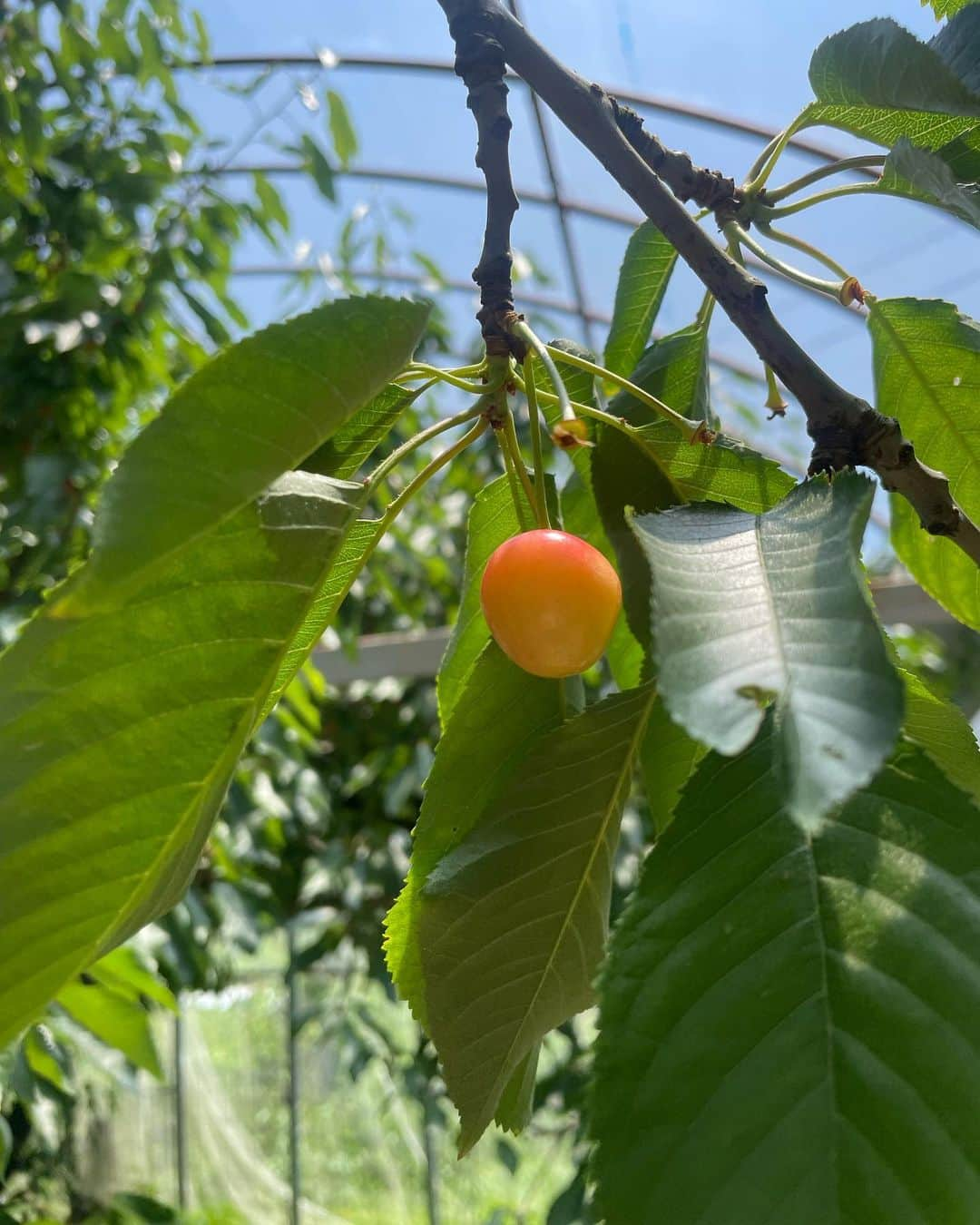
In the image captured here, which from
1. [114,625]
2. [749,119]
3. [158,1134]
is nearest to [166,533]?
[114,625]

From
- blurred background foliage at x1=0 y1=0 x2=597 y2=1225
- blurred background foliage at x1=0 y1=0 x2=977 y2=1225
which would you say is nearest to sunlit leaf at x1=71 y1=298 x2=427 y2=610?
blurred background foliage at x1=0 y1=0 x2=977 y2=1225

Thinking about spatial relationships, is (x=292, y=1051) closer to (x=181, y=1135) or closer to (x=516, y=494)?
(x=181, y=1135)

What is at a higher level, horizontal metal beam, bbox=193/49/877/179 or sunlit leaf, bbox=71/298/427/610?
horizontal metal beam, bbox=193/49/877/179

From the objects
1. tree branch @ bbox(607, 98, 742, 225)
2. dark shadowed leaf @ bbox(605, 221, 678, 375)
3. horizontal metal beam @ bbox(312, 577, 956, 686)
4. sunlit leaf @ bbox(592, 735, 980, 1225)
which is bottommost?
sunlit leaf @ bbox(592, 735, 980, 1225)

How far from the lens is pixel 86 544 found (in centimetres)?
181

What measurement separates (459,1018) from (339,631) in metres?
1.71

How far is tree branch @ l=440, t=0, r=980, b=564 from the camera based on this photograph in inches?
13.6

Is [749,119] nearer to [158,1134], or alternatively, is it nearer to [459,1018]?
[459,1018]

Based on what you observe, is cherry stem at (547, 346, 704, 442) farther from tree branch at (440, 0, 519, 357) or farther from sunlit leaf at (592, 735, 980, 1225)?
sunlit leaf at (592, 735, 980, 1225)

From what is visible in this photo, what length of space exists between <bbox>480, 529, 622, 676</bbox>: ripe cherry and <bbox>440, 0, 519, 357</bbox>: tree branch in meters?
0.09

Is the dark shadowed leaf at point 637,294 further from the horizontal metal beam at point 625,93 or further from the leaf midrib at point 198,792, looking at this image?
the horizontal metal beam at point 625,93

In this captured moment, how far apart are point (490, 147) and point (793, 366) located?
0.54 ft

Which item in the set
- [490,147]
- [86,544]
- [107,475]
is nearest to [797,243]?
[490,147]

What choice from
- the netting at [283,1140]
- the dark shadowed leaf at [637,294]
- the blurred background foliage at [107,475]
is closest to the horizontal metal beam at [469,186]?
the blurred background foliage at [107,475]
